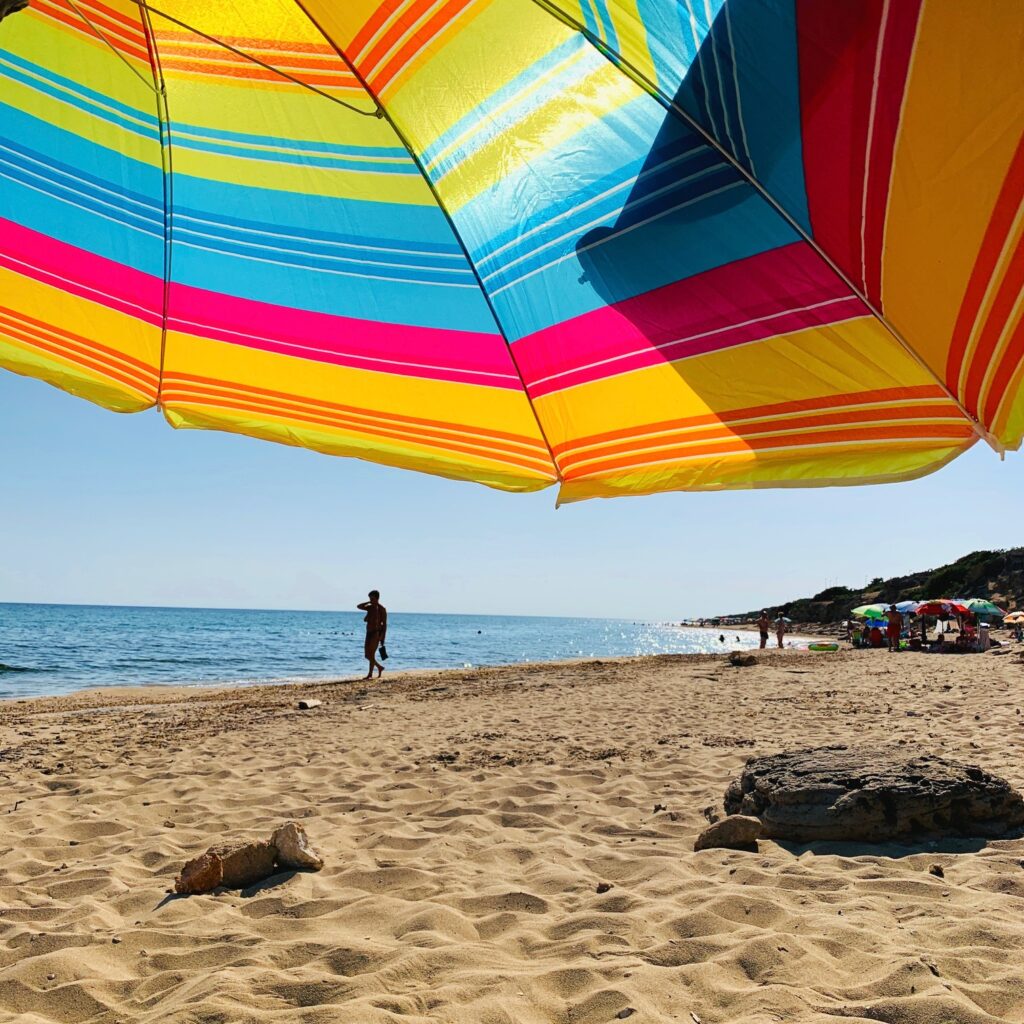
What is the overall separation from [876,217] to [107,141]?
2261 mm

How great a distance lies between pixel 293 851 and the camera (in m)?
3.68

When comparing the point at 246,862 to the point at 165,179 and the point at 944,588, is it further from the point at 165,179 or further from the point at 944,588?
the point at 944,588

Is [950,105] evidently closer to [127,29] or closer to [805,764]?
[127,29]

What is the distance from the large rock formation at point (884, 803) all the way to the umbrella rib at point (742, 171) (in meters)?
2.81

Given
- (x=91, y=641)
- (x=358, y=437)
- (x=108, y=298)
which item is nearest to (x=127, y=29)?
(x=108, y=298)

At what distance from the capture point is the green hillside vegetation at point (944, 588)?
4756 cm

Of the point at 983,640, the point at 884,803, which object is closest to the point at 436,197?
the point at 884,803

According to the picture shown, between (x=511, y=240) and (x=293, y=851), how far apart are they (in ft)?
9.63

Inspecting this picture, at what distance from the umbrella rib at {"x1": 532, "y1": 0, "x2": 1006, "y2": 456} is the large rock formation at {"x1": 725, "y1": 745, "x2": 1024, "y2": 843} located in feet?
9.22

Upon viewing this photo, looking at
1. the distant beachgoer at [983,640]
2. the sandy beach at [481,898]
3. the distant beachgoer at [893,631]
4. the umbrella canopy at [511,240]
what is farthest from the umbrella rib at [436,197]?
the distant beachgoer at [983,640]

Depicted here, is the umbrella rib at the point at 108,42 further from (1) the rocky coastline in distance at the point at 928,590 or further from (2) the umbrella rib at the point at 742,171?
(1) the rocky coastline in distance at the point at 928,590

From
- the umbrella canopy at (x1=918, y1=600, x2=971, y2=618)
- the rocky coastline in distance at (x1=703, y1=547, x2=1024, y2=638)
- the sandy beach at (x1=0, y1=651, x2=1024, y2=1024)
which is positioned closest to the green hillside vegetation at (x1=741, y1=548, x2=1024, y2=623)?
the rocky coastline in distance at (x1=703, y1=547, x2=1024, y2=638)

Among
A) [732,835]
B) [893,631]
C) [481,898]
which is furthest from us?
[893,631]

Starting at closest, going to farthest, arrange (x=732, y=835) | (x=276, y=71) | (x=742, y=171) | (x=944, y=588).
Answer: (x=742, y=171), (x=276, y=71), (x=732, y=835), (x=944, y=588)
